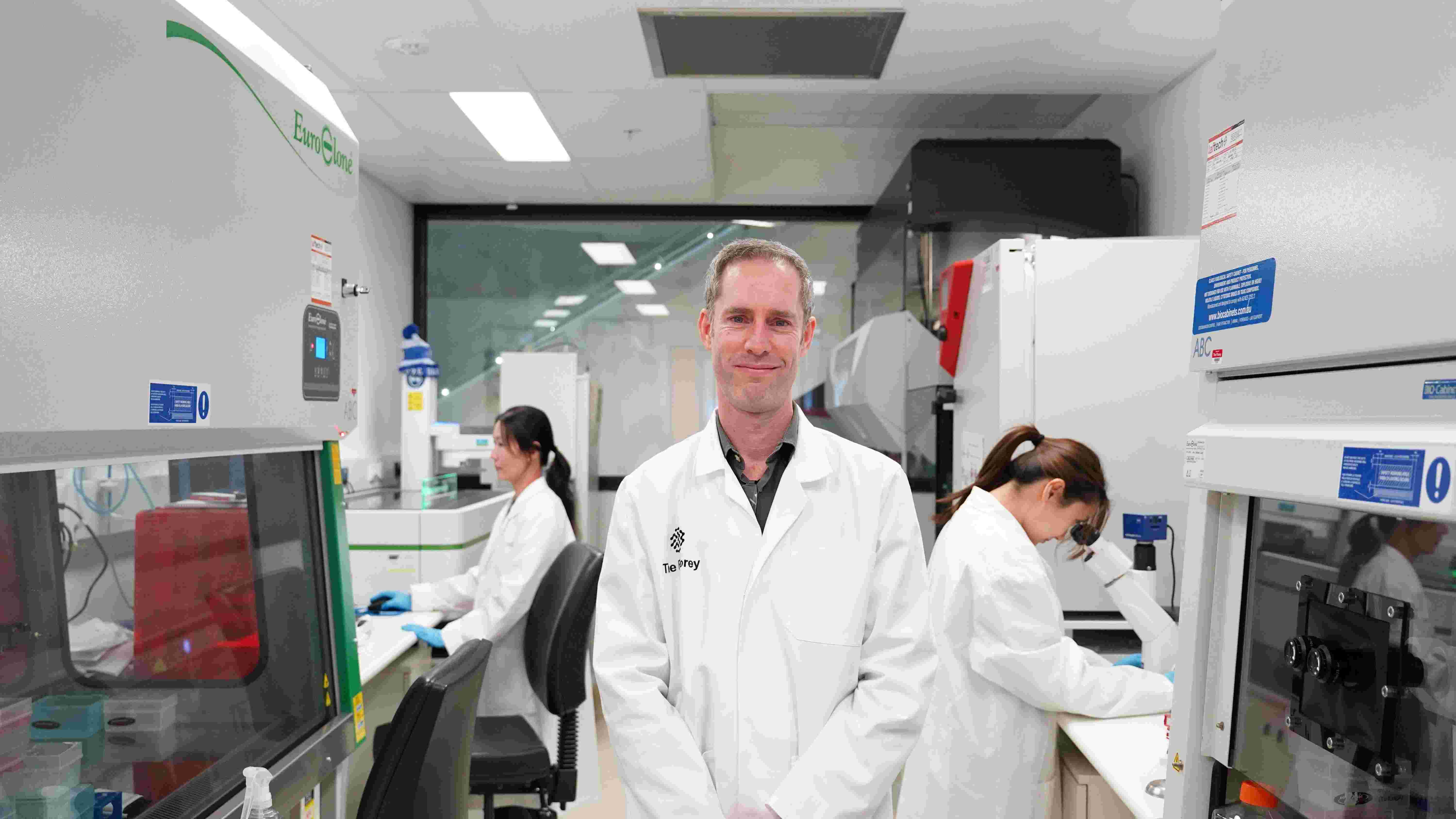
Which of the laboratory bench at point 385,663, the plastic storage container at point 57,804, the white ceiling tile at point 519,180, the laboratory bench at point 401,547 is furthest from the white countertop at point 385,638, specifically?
the white ceiling tile at point 519,180

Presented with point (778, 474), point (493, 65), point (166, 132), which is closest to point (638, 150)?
point (493, 65)

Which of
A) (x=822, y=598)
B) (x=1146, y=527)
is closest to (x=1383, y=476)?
(x=822, y=598)

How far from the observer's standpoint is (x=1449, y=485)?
638 mm

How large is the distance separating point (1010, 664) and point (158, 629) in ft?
5.21

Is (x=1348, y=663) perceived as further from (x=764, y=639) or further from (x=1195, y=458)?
(x=764, y=639)

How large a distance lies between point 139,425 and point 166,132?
0.33m

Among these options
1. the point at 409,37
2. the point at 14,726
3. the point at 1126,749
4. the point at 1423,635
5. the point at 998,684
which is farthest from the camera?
the point at 409,37

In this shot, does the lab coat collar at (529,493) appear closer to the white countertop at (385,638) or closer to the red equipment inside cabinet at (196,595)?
the white countertop at (385,638)

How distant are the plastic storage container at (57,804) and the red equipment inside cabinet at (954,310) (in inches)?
105

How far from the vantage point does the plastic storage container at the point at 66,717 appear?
0.94 m

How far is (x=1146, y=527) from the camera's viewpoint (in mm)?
2594

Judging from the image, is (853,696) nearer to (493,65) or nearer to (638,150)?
(493,65)

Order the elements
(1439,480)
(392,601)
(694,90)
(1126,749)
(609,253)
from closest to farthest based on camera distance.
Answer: (1439,480)
(1126,749)
(392,601)
(694,90)
(609,253)

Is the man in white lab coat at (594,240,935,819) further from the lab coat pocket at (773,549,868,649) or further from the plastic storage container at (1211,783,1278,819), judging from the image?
the plastic storage container at (1211,783,1278,819)
